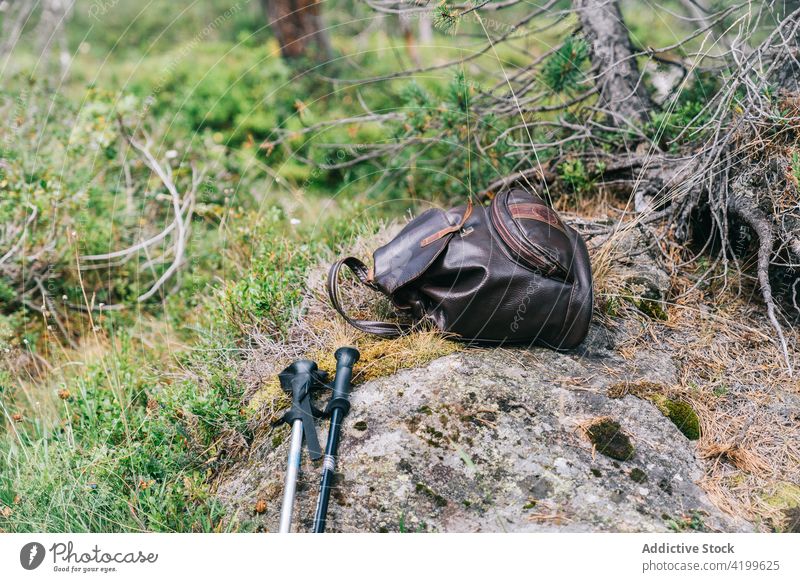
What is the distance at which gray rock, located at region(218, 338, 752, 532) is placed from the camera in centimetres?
222

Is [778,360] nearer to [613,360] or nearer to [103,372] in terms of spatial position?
[613,360]

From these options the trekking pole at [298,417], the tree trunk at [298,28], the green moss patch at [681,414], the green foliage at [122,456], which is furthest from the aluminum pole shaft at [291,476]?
the tree trunk at [298,28]

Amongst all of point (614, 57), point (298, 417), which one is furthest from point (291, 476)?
point (614, 57)

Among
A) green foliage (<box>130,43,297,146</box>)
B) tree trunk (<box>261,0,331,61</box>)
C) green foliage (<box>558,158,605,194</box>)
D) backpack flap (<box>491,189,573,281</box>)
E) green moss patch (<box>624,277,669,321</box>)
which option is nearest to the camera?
backpack flap (<box>491,189,573,281</box>)

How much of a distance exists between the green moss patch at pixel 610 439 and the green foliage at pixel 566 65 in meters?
2.16

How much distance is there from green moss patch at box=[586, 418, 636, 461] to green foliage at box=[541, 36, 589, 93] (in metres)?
2.16

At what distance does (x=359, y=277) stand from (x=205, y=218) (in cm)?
208

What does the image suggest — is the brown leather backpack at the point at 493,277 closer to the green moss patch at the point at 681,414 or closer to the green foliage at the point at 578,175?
the green moss patch at the point at 681,414

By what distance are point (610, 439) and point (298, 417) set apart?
1160 mm

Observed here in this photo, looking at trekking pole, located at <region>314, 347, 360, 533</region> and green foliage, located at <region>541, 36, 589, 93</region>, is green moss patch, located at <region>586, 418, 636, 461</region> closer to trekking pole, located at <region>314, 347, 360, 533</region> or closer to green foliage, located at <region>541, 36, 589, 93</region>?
trekking pole, located at <region>314, 347, 360, 533</region>

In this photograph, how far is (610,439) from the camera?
2.42 metres

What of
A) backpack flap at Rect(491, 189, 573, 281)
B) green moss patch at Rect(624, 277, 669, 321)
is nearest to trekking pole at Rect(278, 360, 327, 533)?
backpack flap at Rect(491, 189, 573, 281)

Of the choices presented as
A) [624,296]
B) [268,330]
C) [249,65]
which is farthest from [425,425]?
[249,65]

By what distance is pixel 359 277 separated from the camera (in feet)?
9.78
